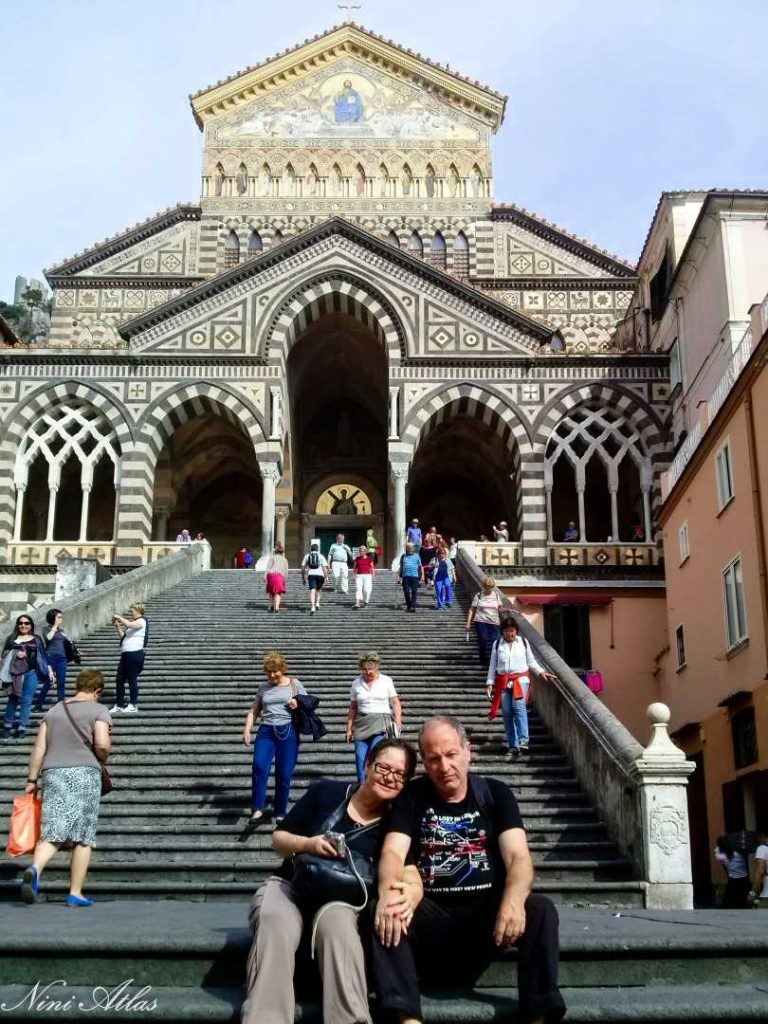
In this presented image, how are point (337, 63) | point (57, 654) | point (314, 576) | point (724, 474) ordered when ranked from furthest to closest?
point (337, 63)
point (314, 576)
point (724, 474)
point (57, 654)

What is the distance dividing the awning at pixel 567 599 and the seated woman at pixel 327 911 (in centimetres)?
2132

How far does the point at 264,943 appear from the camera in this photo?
482 centimetres

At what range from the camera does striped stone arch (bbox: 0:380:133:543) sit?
96.2 ft

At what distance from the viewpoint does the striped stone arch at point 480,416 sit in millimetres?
29359

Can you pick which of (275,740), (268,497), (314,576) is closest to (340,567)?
(314,576)

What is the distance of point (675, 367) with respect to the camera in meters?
29.0

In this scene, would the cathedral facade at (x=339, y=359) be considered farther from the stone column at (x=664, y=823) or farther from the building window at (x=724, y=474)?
the stone column at (x=664, y=823)

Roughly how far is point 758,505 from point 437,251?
2274 cm

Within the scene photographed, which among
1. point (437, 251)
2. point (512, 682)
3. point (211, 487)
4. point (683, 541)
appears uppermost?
point (437, 251)

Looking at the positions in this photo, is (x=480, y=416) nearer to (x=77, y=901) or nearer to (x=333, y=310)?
(x=333, y=310)

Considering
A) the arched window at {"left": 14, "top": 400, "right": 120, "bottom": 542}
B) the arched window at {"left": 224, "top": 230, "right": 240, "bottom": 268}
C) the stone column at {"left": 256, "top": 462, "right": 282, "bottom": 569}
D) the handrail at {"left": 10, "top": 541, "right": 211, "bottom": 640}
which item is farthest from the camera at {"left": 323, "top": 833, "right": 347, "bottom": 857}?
Result: the arched window at {"left": 224, "top": 230, "right": 240, "bottom": 268}

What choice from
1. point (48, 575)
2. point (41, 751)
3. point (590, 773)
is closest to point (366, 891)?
point (41, 751)

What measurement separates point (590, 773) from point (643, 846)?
1.84 meters

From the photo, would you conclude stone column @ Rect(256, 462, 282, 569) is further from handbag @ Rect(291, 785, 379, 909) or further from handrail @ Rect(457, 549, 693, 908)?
handbag @ Rect(291, 785, 379, 909)
